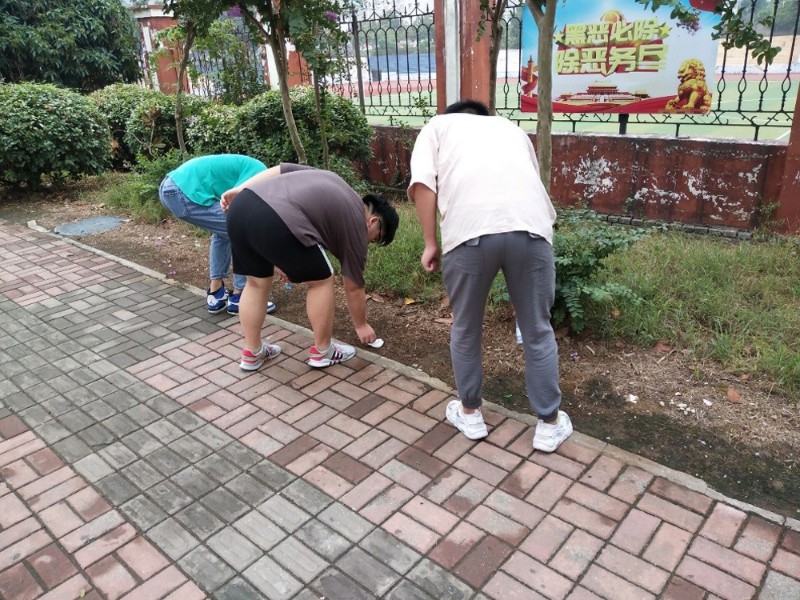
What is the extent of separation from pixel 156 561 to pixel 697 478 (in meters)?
2.06

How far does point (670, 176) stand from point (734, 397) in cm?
275

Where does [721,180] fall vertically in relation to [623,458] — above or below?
above

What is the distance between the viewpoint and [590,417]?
2.96 m

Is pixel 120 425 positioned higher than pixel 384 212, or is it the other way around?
pixel 384 212

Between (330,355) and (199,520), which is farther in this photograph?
(330,355)

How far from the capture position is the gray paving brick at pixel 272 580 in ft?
6.85

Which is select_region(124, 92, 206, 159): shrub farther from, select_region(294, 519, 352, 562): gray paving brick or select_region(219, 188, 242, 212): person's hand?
select_region(294, 519, 352, 562): gray paving brick

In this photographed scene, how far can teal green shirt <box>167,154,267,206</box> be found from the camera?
396 cm

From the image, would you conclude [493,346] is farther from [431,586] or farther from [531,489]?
[431,586]

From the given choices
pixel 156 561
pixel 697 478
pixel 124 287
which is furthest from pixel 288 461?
pixel 124 287

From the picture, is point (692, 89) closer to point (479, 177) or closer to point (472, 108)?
point (472, 108)

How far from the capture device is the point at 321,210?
3.11 m

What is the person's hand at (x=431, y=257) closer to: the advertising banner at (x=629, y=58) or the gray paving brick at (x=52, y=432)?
the gray paving brick at (x=52, y=432)

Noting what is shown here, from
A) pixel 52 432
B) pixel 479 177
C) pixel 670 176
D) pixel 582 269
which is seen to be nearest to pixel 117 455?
pixel 52 432
